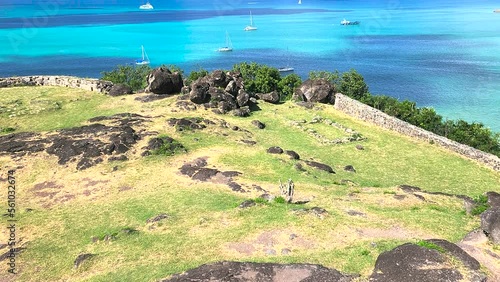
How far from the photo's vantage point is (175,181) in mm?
29453

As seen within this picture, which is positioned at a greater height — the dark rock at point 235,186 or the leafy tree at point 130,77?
the leafy tree at point 130,77

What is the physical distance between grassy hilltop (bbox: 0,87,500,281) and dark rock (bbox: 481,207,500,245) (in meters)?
0.90

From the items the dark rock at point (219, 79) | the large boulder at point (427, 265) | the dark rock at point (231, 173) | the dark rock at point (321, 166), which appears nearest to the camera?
the large boulder at point (427, 265)

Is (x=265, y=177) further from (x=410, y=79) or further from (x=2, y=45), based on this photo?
(x=2, y=45)

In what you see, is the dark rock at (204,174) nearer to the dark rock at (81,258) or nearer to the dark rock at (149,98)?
the dark rock at (81,258)

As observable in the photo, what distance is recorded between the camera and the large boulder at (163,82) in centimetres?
5112

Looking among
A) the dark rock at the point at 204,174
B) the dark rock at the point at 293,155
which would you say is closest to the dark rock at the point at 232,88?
the dark rock at the point at 293,155

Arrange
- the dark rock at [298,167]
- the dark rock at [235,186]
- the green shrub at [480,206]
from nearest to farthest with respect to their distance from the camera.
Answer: the green shrub at [480,206], the dark rock at [235,186], the dark rock at [298,167]

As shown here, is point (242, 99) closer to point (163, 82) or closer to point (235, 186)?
point (163, 82)

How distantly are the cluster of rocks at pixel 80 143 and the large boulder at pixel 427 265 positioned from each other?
77.4 feet

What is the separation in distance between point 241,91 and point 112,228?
31100mm

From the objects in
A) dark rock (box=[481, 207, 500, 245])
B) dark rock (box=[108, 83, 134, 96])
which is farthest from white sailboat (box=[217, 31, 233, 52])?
dark rock (box=[481, 207, 500, 245])

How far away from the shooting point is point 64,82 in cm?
5731

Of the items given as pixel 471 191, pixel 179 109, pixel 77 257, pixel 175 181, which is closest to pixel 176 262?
pixel 77 257
